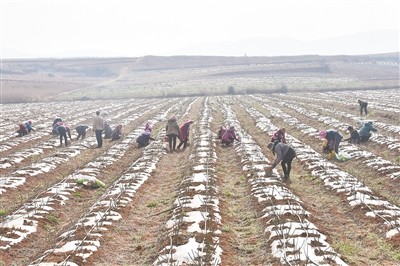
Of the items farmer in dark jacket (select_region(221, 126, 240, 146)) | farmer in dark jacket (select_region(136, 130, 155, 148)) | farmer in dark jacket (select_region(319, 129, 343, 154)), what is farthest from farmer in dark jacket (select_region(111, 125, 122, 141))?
farmer in dark jacket (select_region(319, 129, 343, 154))

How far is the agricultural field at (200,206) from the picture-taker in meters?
9.14

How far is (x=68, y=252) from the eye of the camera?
916 centimetres

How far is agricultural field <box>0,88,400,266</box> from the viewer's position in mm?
9141

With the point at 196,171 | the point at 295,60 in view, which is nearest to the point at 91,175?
the point at 196,171

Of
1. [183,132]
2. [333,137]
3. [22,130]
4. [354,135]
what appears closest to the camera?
Result: [333,137]

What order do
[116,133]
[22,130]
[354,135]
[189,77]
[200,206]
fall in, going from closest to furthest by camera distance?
[200,206]
[354,135]
[116,133]
[22,130]
[189,77]

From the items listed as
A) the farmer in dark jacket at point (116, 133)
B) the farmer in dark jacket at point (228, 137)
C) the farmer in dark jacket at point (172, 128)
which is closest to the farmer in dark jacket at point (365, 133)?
the farmer in dark jacket at point (228, 137)

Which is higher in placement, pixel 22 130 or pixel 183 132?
pixel 183 132

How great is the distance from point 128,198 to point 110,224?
2.28 metres

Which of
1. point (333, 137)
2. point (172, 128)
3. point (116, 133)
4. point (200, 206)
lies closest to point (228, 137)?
point (172, 128)

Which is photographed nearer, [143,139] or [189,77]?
[143,139]

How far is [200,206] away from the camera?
12.0 m

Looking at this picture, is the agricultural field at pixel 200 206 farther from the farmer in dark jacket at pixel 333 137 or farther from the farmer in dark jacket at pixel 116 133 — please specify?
the farmer in dark jacket at pixel 116 133

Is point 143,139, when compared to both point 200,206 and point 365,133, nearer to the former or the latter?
point 365,133
